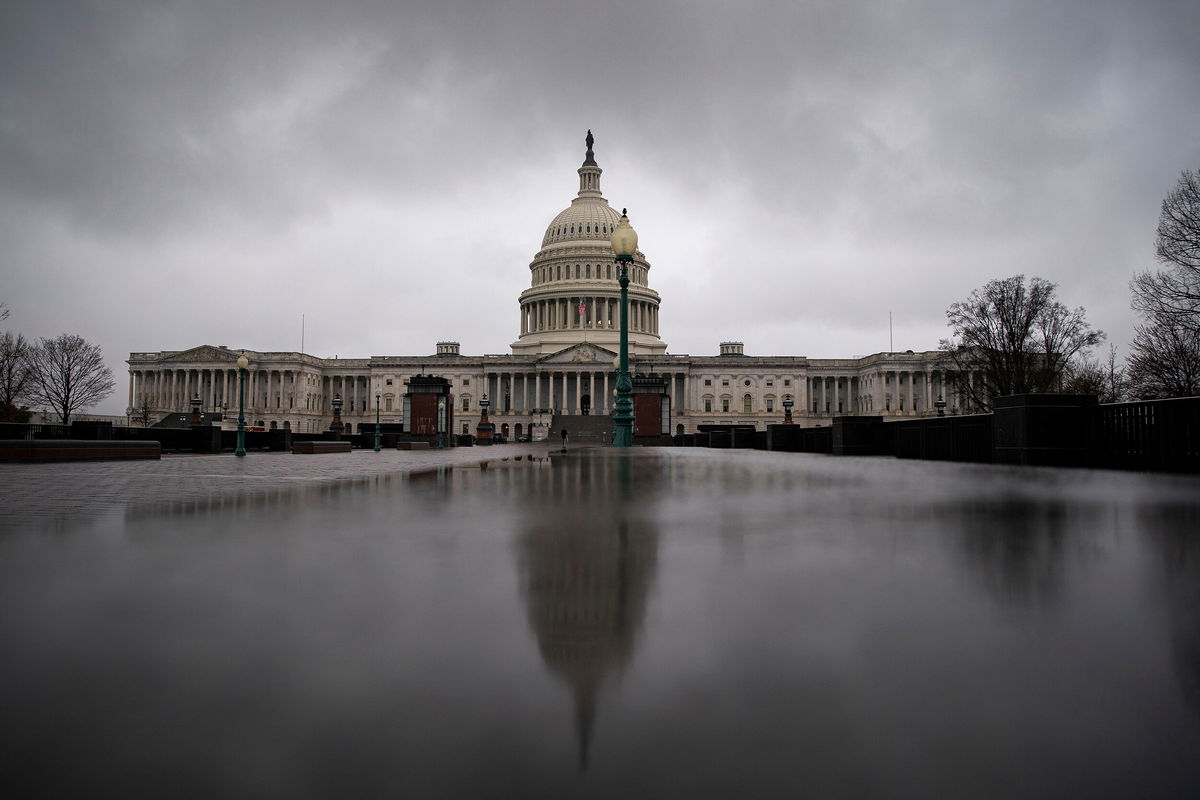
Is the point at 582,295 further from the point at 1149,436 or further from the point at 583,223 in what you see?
the point at 1149,436

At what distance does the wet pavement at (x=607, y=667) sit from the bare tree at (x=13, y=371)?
63280 mm

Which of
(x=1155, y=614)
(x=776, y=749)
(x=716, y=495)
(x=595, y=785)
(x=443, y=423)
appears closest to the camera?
(x=595, y=785)

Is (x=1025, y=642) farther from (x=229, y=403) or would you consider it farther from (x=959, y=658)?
(x=229, y=403)

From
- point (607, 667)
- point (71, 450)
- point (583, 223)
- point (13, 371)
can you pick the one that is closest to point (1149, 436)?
point (607, 667)

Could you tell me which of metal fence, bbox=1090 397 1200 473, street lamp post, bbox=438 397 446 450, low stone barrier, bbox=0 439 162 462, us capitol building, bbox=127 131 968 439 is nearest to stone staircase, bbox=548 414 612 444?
us capitol building, bbox=127 131 968 439

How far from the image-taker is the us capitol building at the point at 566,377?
106062mm

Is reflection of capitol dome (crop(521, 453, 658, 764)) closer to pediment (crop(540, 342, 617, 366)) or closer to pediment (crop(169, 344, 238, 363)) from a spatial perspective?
pediment (crop(540, 342, 617, 366))

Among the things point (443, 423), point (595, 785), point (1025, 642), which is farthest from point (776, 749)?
point (443, 423)

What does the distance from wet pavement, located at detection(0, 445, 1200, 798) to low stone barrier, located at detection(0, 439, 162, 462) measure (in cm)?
1701

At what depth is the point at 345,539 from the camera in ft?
12.8

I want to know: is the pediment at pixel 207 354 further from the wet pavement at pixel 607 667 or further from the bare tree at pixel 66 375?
the wet pavement at pixel 607 667

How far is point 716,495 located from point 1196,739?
211 inches

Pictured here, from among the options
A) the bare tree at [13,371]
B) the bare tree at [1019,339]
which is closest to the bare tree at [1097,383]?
the bare tree at [1019,339]

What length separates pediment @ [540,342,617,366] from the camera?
104188 mm
